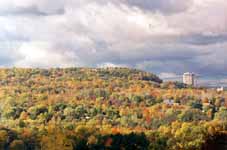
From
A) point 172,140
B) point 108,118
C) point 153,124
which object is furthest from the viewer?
point 108,118

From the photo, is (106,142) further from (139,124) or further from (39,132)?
(139,124)

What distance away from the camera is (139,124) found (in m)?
180

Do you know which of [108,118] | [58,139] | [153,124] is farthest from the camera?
[108,118]

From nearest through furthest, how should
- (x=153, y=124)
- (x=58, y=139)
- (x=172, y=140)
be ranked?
(x=58, y=139) → (x=172, y=140) → (x=153, y=124)

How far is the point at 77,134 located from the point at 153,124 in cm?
5641

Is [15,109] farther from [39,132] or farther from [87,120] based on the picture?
[39,132]

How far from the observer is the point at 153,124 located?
179 m

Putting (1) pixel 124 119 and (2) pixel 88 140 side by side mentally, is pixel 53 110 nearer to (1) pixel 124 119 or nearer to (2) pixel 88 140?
(1) pixel 124 119

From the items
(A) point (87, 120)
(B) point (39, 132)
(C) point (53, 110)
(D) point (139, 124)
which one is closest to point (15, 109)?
(C) point (53, 110)

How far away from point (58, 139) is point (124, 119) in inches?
2841

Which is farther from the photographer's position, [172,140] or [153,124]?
[153,124]

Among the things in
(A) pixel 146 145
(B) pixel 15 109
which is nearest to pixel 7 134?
(A) pixel 146 145

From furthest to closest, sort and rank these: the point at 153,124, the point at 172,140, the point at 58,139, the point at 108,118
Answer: the point at 108,118 < the point at 153,124 < the point at 172,140 < the point at 58,139

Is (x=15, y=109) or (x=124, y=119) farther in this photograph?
(x=15, y=109)
